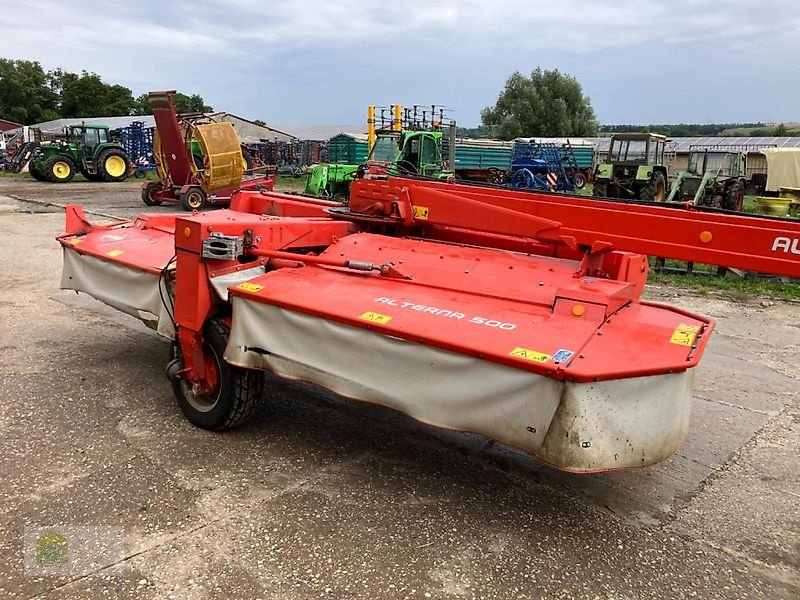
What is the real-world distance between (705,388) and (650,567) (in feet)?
8.52

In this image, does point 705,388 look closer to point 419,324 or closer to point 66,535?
point 419,324

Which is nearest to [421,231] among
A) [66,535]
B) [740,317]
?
[66,535]

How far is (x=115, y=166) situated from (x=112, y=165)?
150 mm

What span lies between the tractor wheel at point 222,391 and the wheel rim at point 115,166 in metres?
23.3

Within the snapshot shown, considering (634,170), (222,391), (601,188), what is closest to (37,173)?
(601,188)

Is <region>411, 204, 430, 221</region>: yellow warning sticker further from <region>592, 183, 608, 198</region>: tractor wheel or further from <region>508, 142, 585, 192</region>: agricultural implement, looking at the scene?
<region>508, 142, 585, 192</region>: agricultural implement

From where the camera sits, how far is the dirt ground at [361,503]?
274 centimetres

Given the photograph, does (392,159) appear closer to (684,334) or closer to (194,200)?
(194,200)

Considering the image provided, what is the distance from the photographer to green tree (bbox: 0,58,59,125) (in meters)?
63.6

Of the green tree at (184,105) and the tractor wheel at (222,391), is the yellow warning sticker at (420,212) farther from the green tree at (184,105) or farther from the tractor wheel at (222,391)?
the green tree at (184,105)

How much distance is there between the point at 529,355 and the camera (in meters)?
2.76

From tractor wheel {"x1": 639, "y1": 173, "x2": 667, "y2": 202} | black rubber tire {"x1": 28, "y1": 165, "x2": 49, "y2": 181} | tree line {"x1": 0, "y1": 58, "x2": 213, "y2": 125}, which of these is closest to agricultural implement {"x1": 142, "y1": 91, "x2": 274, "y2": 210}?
tractor wheel {"x1": 639, "y1": 173, "x2": 667, "y2": 202}

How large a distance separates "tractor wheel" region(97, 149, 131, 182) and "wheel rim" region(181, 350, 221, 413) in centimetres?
2311

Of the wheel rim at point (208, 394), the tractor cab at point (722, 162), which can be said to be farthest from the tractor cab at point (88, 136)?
the wheel rim at point (208, 394)
